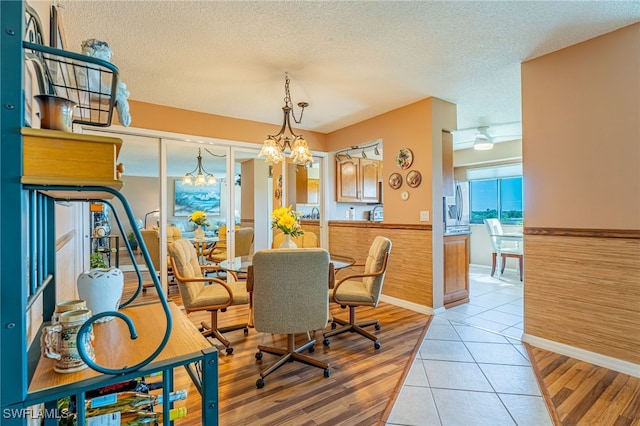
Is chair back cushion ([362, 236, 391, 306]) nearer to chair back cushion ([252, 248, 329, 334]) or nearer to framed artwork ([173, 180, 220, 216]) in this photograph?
chair back cushion ([252, 248, 329, 334])

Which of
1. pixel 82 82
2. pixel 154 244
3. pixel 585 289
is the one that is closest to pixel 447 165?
pixel 585 289

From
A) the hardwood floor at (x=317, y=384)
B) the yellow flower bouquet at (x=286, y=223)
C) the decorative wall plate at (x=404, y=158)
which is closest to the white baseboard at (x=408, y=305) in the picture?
the hardwood floor at (x=317, y=384)

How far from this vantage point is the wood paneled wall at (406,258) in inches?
148

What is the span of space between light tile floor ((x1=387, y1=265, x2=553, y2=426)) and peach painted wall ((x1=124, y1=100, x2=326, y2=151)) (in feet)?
11.4

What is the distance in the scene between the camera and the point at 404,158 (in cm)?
404

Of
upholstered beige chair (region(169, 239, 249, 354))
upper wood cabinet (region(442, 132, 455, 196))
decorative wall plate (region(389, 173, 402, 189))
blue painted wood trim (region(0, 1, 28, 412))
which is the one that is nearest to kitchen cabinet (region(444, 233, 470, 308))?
upper wood cabinet (region(442, 132, 455, 196))

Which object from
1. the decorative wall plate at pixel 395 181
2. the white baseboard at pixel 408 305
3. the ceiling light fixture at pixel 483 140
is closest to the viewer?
the white baseboard at pixel 408 305

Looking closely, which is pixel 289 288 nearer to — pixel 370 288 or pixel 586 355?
pixel 370 288

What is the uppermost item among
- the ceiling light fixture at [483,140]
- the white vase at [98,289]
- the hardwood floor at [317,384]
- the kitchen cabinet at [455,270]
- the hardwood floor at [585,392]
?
the ceiling light fixture at [483,140]

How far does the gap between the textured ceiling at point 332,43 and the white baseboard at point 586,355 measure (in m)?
2.49

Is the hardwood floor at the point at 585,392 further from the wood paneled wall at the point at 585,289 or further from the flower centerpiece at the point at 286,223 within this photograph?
the flower centerpiece at the point at 286,223

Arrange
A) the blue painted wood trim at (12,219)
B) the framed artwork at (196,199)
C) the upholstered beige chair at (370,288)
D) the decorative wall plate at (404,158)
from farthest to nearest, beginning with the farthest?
the framed artwork at (196,199)
the decorative wall plate at (404,158)
the upholstered beige chair at (370,288)
the blue painted wood trim at (12,219)

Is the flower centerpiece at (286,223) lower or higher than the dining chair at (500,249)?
higher

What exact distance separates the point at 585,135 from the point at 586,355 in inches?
69.0
